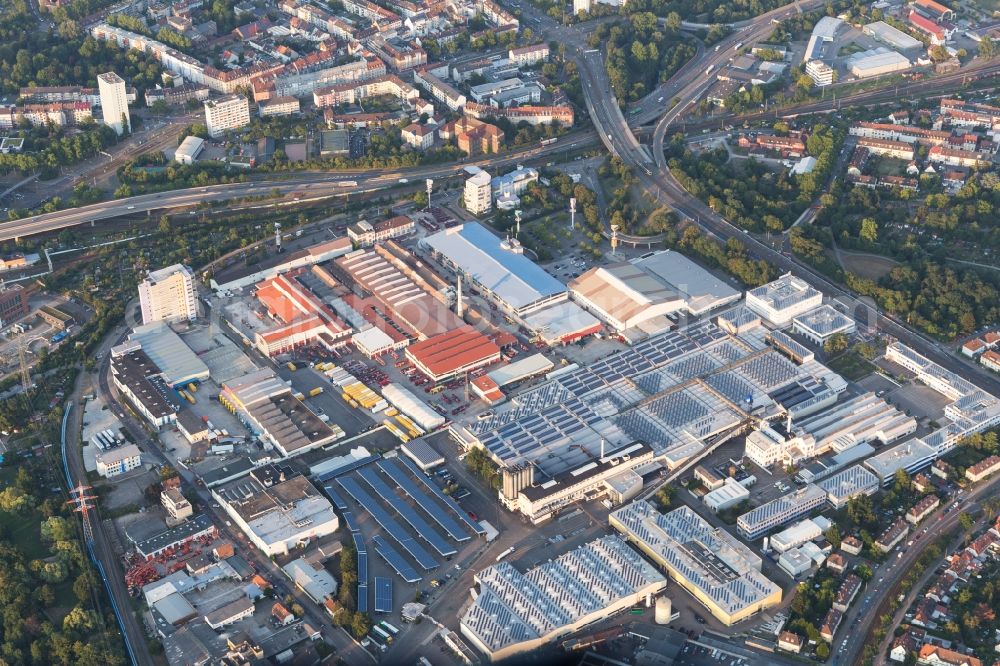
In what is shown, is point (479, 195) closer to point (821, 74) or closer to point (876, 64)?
point (821, 74)

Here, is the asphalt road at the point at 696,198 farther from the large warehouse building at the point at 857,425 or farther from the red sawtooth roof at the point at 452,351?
the red sawtooth roof at the point at 452,351

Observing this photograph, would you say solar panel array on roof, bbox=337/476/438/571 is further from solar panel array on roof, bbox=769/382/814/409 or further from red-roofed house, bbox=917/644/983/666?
solar panel array on roof, bbox=769/382/814/409

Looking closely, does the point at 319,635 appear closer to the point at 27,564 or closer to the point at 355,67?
the point at 27,564

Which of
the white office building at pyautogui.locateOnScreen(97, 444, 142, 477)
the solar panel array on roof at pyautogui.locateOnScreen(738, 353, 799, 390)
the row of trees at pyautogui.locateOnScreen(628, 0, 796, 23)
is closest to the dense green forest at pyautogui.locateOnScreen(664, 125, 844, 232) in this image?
the solar panel array on roof at pyautogui.locateOnScreen(738, 353, 799, 390)

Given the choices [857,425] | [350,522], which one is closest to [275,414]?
[350,522]

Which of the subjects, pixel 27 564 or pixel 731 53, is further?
pixel 731 53

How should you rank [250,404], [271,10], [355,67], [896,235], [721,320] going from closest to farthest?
[250,404] → [721,320] → [896,235] → [355,67] → [271,10]

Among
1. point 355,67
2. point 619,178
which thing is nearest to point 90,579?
point 619,178
